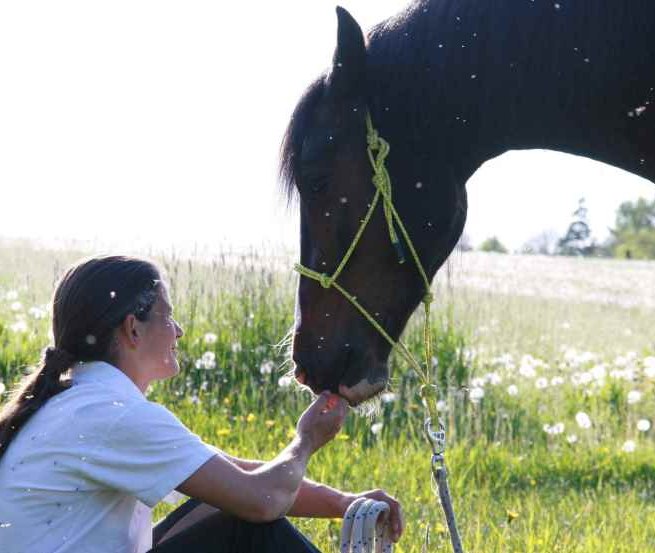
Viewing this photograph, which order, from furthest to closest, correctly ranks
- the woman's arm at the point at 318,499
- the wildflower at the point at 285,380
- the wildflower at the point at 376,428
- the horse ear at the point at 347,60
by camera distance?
1. the wildflower at the point at 376,428
2. the wildflower at the point at 285,380
3. the woman's arm at the point at 318,499
4. the horse ear at the point at 347,60

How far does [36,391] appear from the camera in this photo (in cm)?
257

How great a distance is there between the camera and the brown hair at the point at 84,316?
8.41ft

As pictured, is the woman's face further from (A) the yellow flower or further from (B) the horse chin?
(A) the yellow flower

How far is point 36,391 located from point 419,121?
1290mm

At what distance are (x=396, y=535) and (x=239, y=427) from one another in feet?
9.23

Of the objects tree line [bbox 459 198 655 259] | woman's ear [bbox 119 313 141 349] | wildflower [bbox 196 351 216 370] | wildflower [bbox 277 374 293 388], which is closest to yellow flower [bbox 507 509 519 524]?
→ wildflower [bbox 277 374 293 388]

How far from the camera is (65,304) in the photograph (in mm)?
2600

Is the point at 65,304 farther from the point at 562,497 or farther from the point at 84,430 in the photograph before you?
the point at 562,497

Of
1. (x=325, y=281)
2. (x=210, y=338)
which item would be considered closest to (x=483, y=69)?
(x=325, y=281)

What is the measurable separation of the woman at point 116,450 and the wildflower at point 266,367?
3561 millimetres

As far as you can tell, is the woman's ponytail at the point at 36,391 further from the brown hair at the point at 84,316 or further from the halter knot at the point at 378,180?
the halter knot at the point at 378,180

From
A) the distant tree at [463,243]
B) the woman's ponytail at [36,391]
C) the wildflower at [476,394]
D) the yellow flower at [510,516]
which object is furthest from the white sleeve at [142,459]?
the wildflower at [476,394]

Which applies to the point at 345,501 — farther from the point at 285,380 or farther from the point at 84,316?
the point at 285,380

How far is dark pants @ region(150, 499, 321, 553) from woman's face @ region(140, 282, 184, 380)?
411mm
